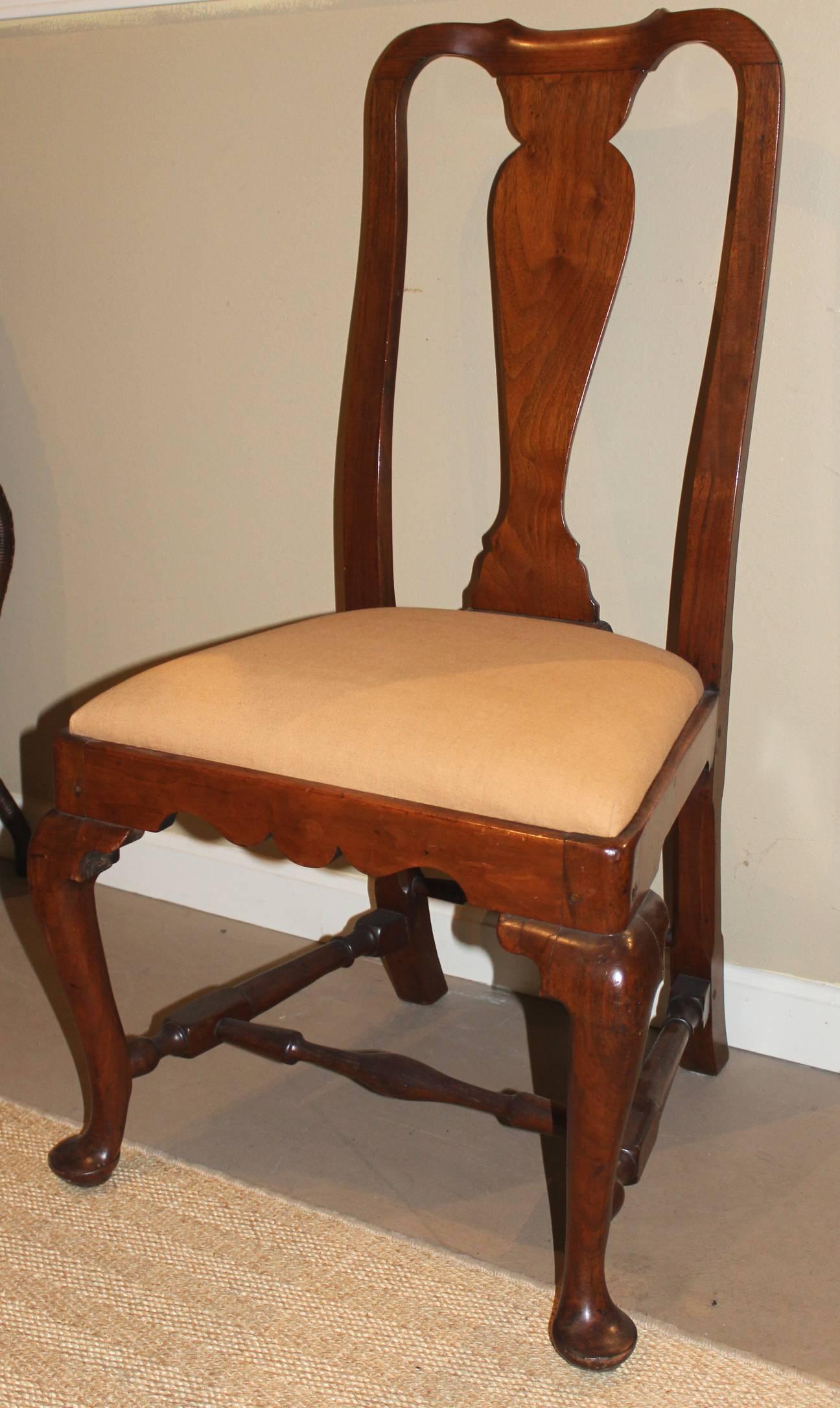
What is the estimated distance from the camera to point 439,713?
961mm

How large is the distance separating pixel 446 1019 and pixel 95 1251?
1.82 feet

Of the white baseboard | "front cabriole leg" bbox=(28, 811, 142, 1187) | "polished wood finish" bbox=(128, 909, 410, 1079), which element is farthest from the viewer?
the white baseboard

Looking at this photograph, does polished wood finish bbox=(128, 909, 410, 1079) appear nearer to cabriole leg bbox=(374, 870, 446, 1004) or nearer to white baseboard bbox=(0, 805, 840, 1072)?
cabriole leg bbox=(374, 870, 446, 1004)

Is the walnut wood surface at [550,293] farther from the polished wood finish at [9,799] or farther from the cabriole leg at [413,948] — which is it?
the polished wood finish at [9,799]

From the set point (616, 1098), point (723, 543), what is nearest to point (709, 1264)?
point (616, 1098)

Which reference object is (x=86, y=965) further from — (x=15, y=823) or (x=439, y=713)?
(x=15, y=823)

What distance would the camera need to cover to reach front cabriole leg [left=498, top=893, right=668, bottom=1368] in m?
0.89

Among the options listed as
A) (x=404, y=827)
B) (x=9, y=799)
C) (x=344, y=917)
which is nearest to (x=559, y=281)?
(x=404, y=827)


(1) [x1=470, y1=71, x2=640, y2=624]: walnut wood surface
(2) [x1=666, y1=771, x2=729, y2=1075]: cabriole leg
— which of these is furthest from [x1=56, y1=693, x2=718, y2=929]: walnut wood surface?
(1) [x1=470, y1=71, x2=640, y2=624]: walnut wood surface

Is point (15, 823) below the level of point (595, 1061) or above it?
below

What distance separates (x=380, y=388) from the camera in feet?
4.33

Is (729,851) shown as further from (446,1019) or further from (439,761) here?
(439,761)

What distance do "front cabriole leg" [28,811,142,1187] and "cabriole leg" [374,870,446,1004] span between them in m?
0.40

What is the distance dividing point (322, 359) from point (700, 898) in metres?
0.80
